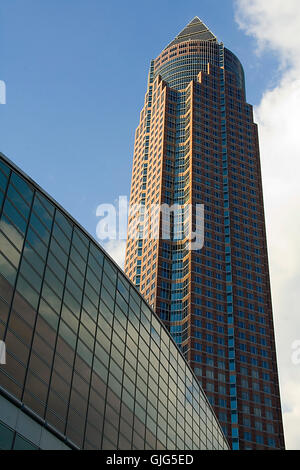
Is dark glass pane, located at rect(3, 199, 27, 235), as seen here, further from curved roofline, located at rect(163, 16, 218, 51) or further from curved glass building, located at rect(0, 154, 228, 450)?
curved roofline, located at rect(163, 16, 218, 51)

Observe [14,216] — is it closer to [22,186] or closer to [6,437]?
[22,186]

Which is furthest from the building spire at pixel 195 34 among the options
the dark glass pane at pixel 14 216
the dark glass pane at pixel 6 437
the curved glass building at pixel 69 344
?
the dark glass pane at pixel 6 437

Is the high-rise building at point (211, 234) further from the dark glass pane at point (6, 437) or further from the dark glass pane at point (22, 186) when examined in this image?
the dark glass pane at point (6, 437)

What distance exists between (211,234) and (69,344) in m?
104

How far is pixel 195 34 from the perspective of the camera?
184 meters

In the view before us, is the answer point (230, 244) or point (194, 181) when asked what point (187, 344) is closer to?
point (230, 244)

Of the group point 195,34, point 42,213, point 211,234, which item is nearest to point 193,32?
point 195,34

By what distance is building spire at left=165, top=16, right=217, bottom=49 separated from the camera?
181 metres

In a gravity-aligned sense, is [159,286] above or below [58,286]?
above

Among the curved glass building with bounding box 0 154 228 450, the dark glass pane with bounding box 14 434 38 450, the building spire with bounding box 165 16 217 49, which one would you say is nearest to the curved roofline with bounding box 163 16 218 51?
the building spire with bounding box 165 16 217 49
